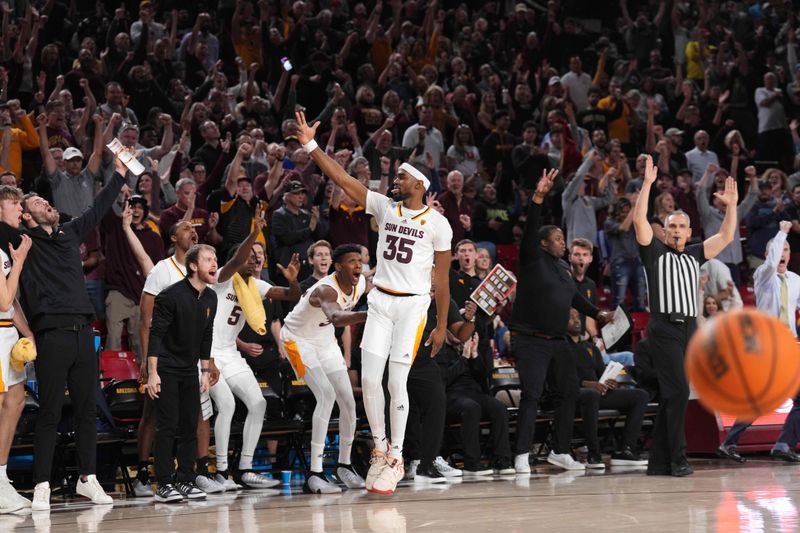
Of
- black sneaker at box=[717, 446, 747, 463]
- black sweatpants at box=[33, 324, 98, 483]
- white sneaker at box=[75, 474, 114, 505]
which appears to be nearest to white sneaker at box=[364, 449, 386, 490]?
white sneaker at box=[75, 474, 114, 505]

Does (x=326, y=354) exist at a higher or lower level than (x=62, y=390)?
higher

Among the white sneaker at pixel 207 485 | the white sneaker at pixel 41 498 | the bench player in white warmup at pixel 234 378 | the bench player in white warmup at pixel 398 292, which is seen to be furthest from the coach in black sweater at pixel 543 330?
the white sneaker at pixel 41 498

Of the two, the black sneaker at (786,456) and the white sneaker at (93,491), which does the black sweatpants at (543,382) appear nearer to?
the black sneaker at (786,456)

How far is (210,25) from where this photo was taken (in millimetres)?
18375

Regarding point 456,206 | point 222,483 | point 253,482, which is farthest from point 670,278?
point 456,206

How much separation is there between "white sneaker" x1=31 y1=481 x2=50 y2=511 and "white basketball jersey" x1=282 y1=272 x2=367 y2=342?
8.37 ft

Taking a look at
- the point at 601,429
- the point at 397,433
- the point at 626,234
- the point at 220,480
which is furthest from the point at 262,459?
the point at 626,234

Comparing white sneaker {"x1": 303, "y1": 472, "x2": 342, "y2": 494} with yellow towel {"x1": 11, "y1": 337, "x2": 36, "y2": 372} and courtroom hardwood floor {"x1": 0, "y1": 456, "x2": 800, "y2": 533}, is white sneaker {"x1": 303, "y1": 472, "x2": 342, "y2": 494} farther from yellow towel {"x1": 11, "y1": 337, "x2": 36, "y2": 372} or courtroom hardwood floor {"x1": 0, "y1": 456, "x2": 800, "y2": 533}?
yellow towel {"x1": 11, "y1": 337, "x2": 36, "y2": 372}

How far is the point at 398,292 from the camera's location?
30.5 ft

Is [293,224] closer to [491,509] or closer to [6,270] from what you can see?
[6,270]

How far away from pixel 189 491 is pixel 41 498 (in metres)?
1.15

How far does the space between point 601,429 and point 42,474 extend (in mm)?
6601

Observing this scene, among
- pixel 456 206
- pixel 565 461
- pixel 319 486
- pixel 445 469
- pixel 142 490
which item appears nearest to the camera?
pixel 319 486

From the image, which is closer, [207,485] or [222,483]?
[207,485]
